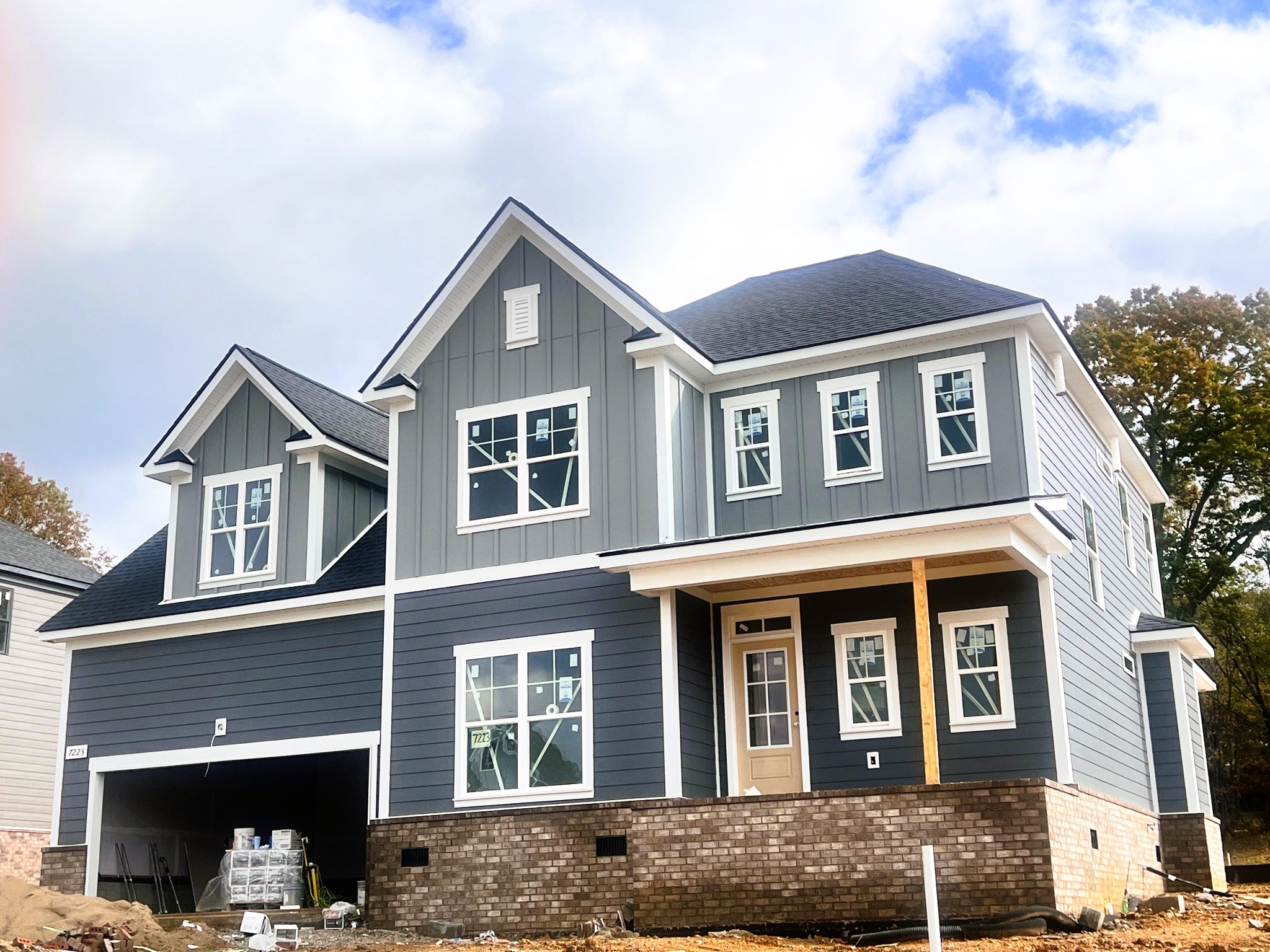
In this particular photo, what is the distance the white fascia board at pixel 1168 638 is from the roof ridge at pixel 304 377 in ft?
39.0

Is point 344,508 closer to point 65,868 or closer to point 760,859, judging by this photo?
point 65,868

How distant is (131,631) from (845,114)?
1238cm

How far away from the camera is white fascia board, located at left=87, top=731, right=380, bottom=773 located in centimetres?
1797

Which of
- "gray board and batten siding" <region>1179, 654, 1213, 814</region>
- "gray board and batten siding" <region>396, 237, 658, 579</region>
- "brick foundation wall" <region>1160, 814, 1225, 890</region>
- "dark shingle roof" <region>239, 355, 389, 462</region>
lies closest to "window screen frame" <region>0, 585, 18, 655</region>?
"dark shingle roof" <region>239, 355, 389, 462</region>

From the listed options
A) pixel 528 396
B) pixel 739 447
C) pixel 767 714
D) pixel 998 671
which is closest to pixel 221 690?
pixel 528 396

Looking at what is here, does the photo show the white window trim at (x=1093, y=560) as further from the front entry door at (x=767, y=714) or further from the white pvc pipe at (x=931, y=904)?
the white pvc pipe at (x=931, y=904)

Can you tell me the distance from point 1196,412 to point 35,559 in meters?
28.8

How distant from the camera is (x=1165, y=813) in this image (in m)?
20.0

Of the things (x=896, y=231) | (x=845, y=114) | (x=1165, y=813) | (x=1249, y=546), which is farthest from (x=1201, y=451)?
(x=845, y=114)

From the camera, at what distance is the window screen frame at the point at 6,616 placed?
2538 centimetres

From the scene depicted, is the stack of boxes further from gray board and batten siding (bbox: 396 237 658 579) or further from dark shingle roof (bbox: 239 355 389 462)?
dark shingle roof (bbox: 239 355 389 462)

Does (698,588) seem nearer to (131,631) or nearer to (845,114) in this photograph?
(845,114)

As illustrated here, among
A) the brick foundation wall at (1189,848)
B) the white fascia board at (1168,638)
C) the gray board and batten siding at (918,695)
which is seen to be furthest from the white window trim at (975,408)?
the brick foundation wall at (1189,848)

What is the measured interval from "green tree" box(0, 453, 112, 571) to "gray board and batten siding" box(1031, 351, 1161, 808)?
1309 inches
